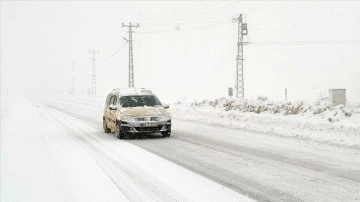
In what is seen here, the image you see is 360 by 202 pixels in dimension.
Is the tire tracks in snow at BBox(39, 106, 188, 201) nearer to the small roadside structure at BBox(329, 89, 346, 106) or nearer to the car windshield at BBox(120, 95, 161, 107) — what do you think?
the car windshield at BBox(120, 95, 161, 107)

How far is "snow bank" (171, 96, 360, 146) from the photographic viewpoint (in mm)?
14680

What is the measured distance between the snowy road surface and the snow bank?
1341 millimetres

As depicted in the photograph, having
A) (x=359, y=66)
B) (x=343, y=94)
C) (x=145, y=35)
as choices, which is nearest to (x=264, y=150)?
(x=343, y=94)

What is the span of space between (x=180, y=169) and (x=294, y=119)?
421 inches

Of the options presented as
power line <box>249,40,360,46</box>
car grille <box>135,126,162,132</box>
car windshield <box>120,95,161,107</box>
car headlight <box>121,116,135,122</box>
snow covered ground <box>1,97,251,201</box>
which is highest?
power line <box>249,40,360,46</box>

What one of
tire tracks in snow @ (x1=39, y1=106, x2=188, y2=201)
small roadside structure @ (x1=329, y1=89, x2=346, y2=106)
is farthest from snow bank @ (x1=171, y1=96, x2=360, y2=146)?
tire tracks in snow @ (x1=39, y1=106, x2=188, y2=201)

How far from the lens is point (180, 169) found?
30.6ft

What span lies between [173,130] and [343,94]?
1221 cm

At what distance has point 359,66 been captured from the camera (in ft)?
273

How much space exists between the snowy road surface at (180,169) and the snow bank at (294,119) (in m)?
1.34

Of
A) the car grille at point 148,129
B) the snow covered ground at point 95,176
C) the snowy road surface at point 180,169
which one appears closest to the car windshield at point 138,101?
the car grille at point 148,129

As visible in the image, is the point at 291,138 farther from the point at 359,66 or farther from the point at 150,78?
the point at 150,78

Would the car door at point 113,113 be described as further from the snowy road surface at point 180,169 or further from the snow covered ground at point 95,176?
the snow covered ground at point 95,176

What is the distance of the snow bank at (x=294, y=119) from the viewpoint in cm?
1468
